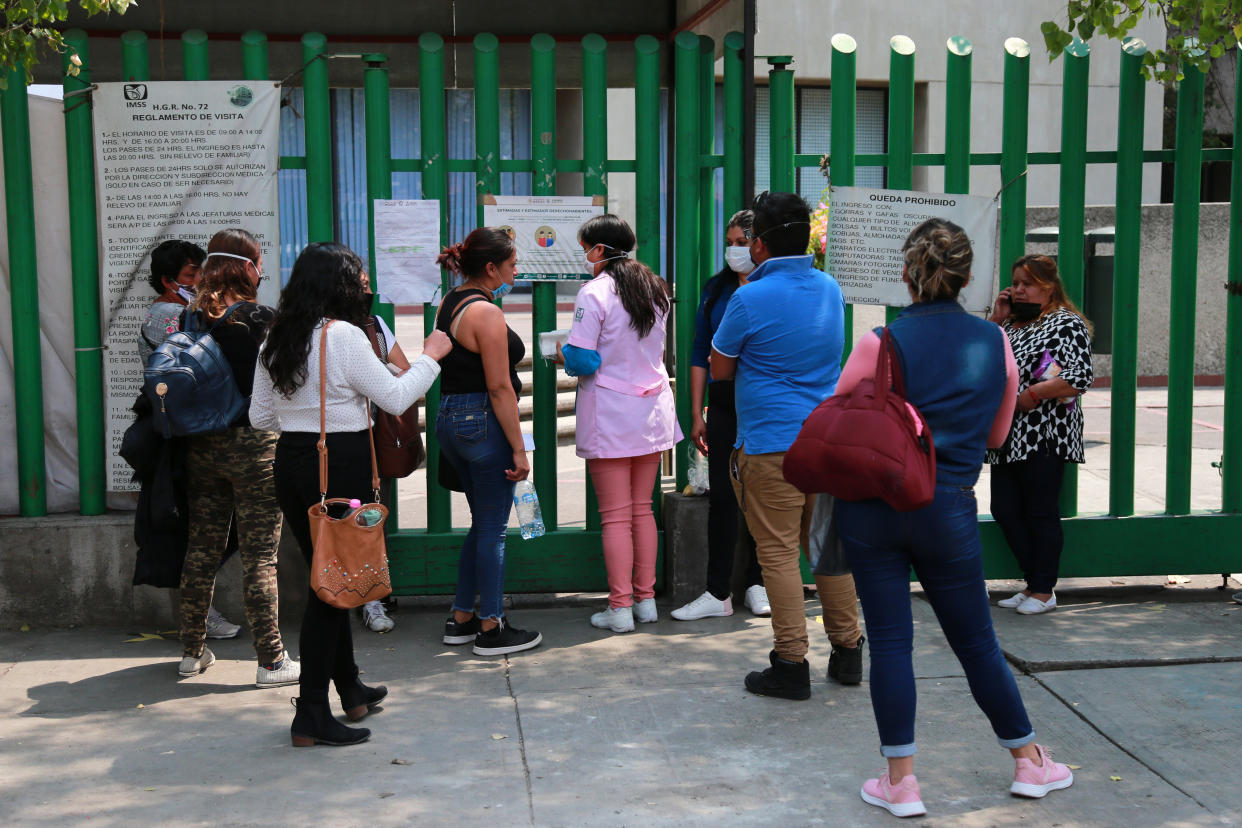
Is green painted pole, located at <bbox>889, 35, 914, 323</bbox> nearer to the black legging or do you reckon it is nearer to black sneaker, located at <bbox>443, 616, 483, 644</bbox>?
black sneaker, located at <bbox>443, 616, 483, 644</bbox>

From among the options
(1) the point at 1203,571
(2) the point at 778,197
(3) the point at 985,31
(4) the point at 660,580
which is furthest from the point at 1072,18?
(3) the point at 985,31

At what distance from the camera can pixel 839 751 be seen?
431 centimetres

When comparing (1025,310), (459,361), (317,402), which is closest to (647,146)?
(459,361)

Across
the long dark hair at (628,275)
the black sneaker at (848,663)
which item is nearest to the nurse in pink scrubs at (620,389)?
the long dark hair at (628,275)

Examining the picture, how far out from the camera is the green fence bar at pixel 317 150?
561cm

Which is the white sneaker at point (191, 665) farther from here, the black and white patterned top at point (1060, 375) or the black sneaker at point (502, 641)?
the black and white patterned top at point (1060, 375)

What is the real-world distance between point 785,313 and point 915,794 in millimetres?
1747

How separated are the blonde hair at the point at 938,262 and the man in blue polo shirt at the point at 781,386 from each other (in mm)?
995

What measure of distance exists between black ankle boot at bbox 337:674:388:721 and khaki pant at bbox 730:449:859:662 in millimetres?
1472

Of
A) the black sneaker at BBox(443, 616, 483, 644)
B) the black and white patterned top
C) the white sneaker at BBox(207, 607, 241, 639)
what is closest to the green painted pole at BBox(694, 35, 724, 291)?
the black and white patterned top

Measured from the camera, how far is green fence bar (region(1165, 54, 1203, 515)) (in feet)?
19.2

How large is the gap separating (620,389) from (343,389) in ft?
4.83

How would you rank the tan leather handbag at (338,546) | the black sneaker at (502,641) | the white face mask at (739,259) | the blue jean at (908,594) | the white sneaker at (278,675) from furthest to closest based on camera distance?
the white face mask at (739,259), the black sneaker at (502,641), the white sneaker at (278,675), the tan leather handbag at (338,546), the blue jean at (908,594)

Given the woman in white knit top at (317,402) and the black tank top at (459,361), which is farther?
the black tank top at (459,361)
